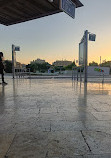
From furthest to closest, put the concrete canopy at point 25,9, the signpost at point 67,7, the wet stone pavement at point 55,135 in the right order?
the concrete canopy at point 25,9, the signpost at point 67,7, the wet stone pavement at point 55,135

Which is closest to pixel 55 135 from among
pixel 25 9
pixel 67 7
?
pixel 67 7

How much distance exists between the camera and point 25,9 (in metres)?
5.73

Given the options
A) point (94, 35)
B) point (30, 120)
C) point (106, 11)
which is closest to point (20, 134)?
point (30, 120)

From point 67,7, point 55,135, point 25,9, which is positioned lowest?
point 55,135

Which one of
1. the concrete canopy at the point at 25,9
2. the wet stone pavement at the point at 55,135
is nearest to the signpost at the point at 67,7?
the concrete canopy at the point at 25,9

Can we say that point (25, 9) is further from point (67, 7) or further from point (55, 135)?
point (55, 135)

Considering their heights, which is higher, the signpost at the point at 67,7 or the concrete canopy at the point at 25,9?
the concrete canopy at the point at 25,9

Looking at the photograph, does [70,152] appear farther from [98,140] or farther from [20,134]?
[20,134]

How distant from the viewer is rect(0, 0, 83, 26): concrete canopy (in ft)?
16.7

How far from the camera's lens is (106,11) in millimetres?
13945

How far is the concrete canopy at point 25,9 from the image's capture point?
5.09 m

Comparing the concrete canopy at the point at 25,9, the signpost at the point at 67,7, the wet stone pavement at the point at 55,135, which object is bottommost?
the wet stone pavement at the point at 55,135

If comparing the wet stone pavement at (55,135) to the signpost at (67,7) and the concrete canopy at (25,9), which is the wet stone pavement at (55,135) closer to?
the signpost at (67,7)

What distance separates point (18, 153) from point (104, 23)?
60.7 ft
